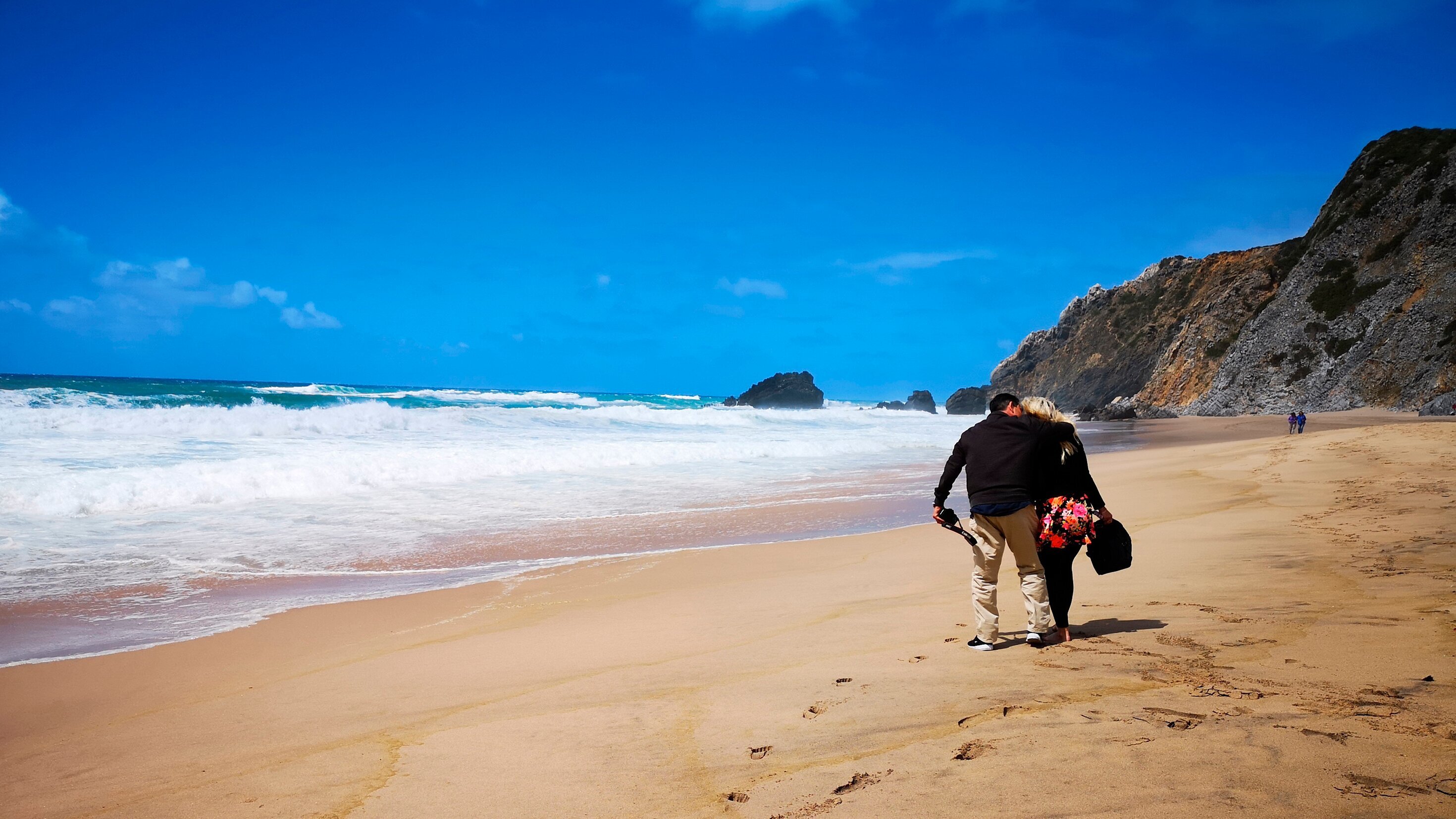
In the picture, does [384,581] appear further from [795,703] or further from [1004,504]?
[1004,504]

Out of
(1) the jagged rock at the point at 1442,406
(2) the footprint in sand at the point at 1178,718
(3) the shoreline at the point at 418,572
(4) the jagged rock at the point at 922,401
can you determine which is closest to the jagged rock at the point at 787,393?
(4) the jagged rock at the point at 922,401

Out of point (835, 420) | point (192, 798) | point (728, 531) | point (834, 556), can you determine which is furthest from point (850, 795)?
point (835, 420)

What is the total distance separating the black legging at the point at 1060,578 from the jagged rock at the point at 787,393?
92556 millimetres

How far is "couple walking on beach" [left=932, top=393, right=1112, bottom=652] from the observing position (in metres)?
5.05

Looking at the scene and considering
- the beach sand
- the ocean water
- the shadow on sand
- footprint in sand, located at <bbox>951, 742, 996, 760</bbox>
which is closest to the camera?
the beach sand

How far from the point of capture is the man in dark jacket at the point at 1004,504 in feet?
16.5

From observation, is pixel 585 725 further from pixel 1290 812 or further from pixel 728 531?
pixel 728 531

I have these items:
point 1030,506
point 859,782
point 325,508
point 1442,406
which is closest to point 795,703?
point 859,782

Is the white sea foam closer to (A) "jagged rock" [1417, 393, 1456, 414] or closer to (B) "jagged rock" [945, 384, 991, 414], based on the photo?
(A) "jagged rock" [1417, 393, 1456, 414]

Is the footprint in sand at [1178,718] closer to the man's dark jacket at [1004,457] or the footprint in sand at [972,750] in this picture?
the footprint in sand at [972,750]

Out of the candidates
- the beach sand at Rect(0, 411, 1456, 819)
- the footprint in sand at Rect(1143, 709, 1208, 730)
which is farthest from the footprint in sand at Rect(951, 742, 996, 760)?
the footprint in sand at Rect(1143, 709, 1208, 730)

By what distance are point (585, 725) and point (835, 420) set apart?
50.3 metres

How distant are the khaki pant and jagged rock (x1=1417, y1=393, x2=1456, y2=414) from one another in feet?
119

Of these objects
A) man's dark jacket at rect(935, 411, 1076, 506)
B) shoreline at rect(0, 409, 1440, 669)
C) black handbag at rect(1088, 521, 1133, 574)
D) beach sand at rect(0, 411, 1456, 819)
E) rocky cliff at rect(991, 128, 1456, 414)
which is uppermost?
rocky cliff at rect(991, 128, 1456, 414)
